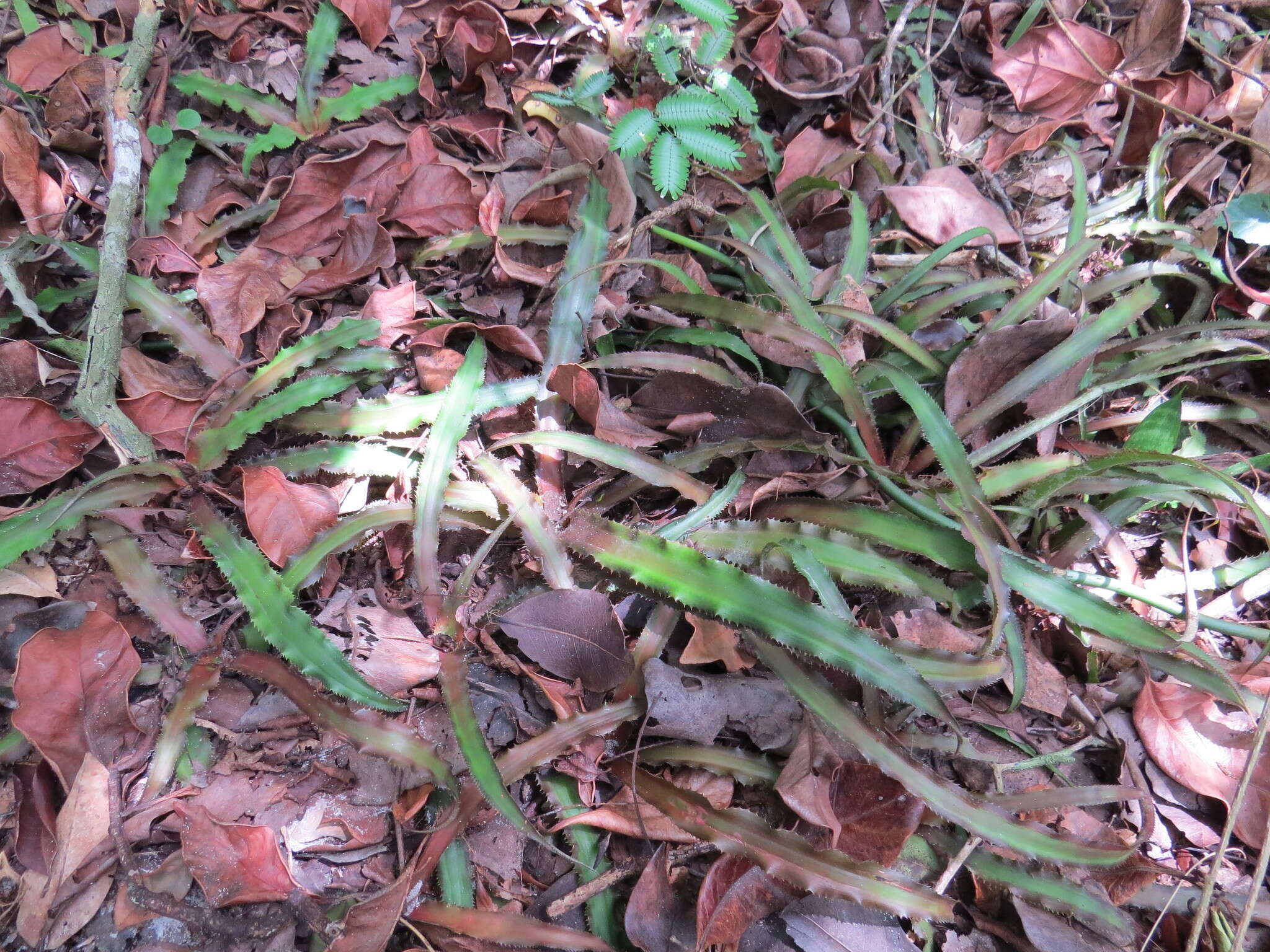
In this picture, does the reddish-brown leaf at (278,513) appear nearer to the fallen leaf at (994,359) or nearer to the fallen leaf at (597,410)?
the fallen leaf at (597,410)

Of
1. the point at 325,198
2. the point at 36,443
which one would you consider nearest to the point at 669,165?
the point at 325,198

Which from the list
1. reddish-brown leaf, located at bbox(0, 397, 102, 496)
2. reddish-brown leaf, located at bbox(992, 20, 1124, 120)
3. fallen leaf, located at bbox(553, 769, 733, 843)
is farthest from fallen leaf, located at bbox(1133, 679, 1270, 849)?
reddish-brown leaf, located at bbox(0, 397, 102, 496)

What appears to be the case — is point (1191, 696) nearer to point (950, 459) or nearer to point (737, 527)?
point (950, 459)

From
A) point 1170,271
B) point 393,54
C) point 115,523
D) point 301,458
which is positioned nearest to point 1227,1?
point 1170,271

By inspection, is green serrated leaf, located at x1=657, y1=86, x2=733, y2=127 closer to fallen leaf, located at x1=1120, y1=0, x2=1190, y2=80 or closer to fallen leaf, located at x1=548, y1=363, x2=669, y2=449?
fallen leaf, located at x1=548, y1=363, x2=669, y2=449

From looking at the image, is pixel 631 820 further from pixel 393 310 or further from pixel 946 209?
pixel 946 209
